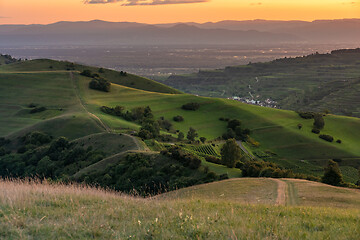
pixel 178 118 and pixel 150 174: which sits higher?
pixel 150 174

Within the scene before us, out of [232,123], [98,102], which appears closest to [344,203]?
[232,123]

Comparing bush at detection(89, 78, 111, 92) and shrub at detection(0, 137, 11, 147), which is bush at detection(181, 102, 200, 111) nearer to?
bush at detection(89, 78, 111, 92)

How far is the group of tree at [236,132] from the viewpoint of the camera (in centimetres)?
8972

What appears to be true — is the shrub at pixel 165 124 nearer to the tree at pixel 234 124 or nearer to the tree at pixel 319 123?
the tree at pixel 234 124

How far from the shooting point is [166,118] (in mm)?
103250

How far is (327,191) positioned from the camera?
21.0m

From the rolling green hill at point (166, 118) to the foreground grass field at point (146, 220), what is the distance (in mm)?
59153

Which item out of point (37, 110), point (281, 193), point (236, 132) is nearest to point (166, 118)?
point (236, 132)

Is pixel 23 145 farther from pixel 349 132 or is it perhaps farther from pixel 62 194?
pixel 349 132

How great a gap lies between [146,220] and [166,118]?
9412 centimetres

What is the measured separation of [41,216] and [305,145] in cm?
8624

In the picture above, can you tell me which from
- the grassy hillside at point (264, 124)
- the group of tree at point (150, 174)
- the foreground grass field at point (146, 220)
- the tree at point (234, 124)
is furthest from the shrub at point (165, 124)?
the foreground grass field at point (146, 220)

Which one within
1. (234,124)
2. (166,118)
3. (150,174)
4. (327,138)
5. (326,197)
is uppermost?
(326,197)

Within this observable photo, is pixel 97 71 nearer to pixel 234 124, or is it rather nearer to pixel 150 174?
pixel 234 124
